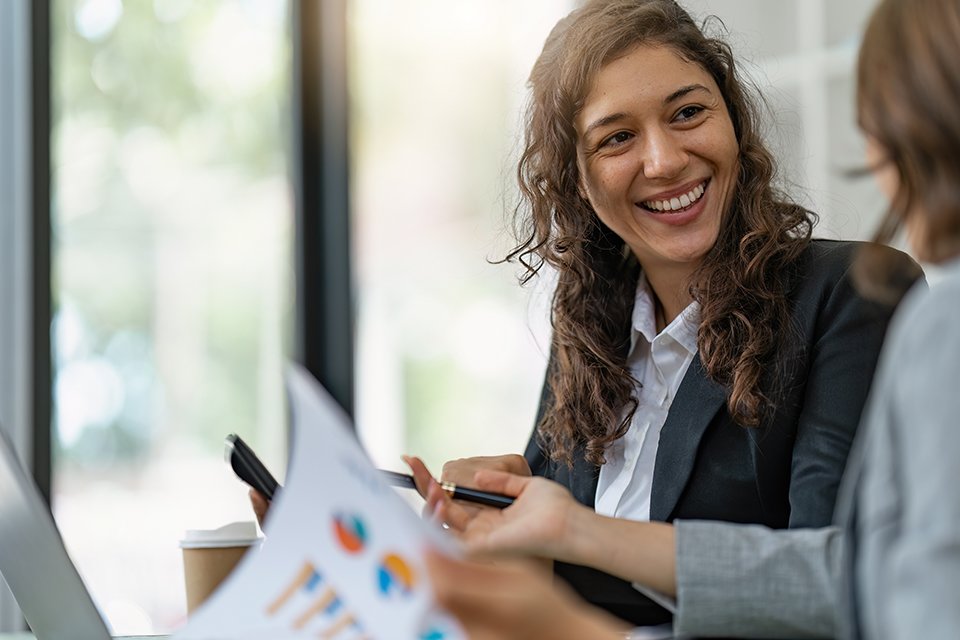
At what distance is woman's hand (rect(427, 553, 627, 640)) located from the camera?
622 millimetres

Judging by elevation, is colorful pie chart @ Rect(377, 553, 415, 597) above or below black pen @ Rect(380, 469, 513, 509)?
above

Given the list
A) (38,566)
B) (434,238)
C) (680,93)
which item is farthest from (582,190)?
(434,238)

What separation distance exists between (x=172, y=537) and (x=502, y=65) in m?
1.73

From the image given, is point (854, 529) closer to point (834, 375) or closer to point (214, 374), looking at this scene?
point (834, 375)

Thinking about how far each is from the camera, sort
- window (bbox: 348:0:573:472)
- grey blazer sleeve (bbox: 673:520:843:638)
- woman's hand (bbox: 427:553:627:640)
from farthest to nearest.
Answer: window (bbox: 348:0:573:472) → grey blazer sleeve (bbox: 673:520:843:638) → woman's hand (bbox: 427:553:627:640)

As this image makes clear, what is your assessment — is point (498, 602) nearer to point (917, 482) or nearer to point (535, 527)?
point (917, 482)

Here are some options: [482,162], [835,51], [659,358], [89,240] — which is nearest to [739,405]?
[659,358]

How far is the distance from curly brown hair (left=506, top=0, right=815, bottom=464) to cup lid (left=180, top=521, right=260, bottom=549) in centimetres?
53

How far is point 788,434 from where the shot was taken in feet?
4.55

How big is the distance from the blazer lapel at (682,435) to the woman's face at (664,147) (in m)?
0.19

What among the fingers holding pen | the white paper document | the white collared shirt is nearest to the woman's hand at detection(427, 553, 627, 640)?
the white paper document

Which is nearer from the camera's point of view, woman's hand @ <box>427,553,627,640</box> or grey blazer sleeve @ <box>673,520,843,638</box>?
woman's hand @ <box>427,553,627,640</box>

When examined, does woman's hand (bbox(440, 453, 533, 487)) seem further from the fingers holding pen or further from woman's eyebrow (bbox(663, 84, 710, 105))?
woman's eyebrow (bbox(663, 84, 710, 105))

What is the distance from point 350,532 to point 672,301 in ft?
3.36
